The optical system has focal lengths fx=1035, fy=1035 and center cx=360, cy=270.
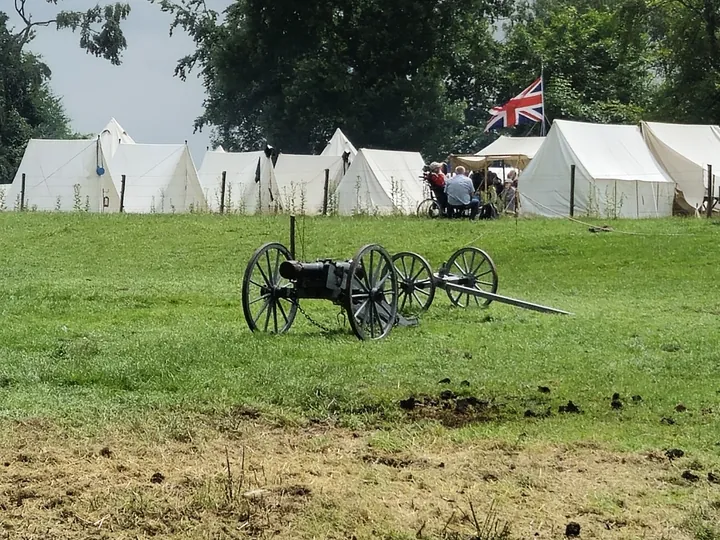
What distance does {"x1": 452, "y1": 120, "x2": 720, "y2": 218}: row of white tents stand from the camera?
2705 cm

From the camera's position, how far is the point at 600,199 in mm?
26812

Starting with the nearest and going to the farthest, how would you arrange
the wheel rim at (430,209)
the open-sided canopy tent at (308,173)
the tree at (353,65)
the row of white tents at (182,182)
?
the wheel rim at (430,209)
the row of white tents at (182,182)
the open-sided canopy tent at (308,173)
the tree at (353,65)

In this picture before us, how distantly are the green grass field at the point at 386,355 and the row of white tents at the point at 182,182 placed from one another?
40.4 ft

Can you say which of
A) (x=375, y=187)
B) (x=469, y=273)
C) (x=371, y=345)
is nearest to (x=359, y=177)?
(x=375, y=187)

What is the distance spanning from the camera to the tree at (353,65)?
47.6m

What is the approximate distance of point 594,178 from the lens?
26766mm

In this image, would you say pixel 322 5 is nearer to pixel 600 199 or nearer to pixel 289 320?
pixel 600 199

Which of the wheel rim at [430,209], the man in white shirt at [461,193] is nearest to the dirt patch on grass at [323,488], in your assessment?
the man in white shirt at [461,193]

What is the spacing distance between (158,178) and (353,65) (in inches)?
753

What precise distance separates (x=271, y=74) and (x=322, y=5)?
14.9ft

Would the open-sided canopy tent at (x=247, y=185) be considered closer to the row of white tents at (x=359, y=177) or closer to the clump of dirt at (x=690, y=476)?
the row of white tents at (x=359, y=177)

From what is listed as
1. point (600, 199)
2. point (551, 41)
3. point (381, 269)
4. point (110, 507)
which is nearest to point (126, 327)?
point (381, 269)

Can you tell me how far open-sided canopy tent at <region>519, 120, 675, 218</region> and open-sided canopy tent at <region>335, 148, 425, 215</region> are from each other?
4108mm

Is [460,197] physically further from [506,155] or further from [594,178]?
[506,155]
